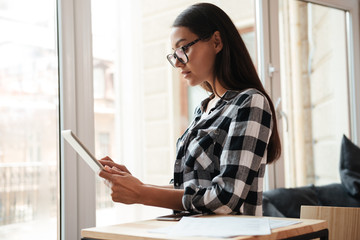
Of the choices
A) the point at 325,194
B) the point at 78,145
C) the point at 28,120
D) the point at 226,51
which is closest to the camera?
the point at 78,145

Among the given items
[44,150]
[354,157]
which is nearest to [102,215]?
[44,150]

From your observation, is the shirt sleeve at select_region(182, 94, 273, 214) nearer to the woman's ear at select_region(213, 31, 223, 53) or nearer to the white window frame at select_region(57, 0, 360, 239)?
A: the woman's ear at select_region(213, 31, 223, 53)

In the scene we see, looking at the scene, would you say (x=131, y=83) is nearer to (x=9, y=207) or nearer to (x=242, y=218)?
(x=9, y=207)

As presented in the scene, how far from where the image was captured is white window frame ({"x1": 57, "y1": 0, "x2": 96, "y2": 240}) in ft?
6.45

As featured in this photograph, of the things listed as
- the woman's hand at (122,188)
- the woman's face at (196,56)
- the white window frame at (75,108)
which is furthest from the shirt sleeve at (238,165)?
the white window frame at (75,108)

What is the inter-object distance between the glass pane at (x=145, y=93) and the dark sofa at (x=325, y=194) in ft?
2.04

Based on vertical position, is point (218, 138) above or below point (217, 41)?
below

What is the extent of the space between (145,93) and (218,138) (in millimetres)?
2009

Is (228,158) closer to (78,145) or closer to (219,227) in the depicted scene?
(219,227)

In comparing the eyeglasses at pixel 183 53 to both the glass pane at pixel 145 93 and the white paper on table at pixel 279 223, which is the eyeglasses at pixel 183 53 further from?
the glass pane at pixel 145 93

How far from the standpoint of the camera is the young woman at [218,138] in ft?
4.09

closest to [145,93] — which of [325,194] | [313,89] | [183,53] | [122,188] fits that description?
[313,89]

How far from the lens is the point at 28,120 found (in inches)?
76.4

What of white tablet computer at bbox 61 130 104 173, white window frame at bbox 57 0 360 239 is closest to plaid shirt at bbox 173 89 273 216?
white tablet computer at bbox 61 130 104 173
